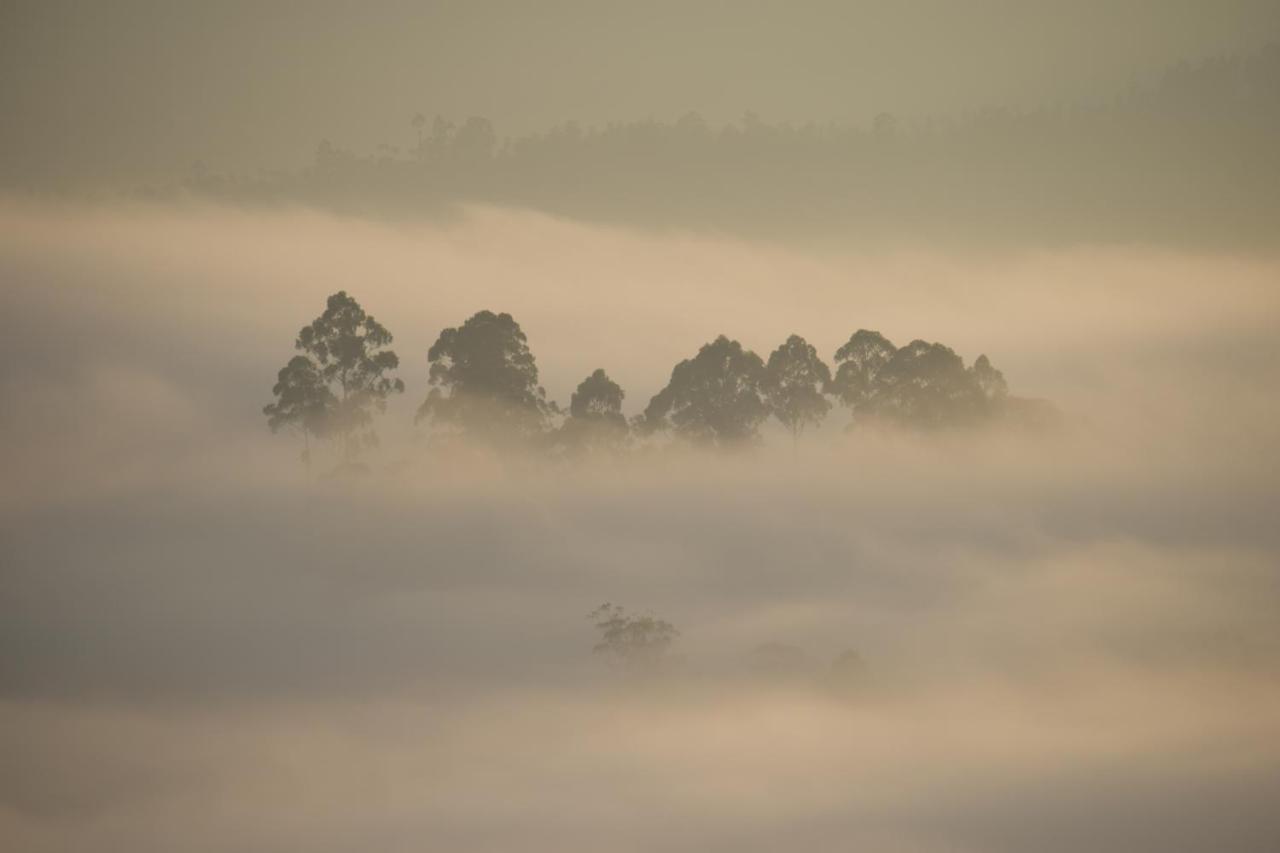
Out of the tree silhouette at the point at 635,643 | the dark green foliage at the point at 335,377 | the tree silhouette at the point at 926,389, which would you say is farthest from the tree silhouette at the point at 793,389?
the dark green foliage at the point at 335,377

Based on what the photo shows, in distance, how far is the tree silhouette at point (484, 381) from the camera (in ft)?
311

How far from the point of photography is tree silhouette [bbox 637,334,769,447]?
332 feet

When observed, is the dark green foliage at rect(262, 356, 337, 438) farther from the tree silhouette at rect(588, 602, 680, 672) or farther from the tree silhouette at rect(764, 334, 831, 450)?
the tree silhouette at rect(764, 334, 831, 450)

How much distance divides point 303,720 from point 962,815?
4162cm

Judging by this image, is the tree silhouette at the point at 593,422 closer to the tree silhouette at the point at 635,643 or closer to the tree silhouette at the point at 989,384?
the tree silhouette at the point at 635,643

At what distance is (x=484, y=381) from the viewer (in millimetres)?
94812

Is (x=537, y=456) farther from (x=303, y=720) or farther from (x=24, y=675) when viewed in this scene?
(x=24, y=675)

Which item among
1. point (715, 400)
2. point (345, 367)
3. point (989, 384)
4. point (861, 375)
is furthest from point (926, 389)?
point (345, 367)

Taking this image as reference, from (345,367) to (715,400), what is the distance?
72.4 feet

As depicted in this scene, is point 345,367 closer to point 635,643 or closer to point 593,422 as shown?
point 593,422

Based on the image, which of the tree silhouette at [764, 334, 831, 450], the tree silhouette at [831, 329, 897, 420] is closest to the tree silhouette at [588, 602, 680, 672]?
the tree silhouette at [764, 334, 831, 450]

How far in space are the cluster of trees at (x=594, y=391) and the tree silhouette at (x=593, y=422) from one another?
0.06 meters

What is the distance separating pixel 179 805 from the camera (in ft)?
341

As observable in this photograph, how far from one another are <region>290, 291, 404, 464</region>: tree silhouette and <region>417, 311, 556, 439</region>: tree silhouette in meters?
2.96
